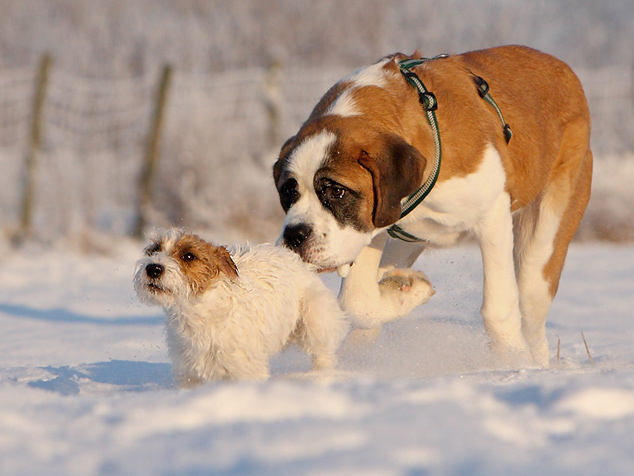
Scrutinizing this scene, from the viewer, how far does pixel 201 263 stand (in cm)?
361

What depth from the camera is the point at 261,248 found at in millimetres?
4066

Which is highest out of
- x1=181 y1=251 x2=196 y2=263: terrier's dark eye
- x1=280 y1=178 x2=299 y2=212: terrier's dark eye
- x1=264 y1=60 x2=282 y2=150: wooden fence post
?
x1=264 y1=60 x2=282 y2=150: wooden fence post

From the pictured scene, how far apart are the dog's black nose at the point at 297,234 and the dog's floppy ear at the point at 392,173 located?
0.36 m

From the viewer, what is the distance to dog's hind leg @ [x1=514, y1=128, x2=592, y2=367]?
5391mm

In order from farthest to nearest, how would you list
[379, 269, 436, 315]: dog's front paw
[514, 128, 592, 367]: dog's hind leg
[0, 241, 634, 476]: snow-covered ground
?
[514, 128, 592, 367]: dog's hind leg, [379, 269, 436, 315]: dog's front paw, [0, 241, 634, 476]: snow-covered ground

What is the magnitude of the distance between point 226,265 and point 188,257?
0.16m

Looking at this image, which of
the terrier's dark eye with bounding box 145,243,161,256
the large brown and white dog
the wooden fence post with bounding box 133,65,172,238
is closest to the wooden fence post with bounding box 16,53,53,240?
the wooden fence post with bounding box 133,65,172,238

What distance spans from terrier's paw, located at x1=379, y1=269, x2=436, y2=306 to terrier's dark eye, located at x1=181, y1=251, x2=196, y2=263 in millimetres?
1614

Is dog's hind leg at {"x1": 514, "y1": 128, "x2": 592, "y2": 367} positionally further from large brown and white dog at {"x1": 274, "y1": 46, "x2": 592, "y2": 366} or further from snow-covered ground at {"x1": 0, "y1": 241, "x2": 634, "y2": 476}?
snow-covered ground at {"x1": 0, "y1": 241, "x2": 634, "y2": 476}

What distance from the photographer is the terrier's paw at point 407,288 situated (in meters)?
4.95

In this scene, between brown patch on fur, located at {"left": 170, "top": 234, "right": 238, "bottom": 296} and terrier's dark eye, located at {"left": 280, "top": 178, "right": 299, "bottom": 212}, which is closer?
brown patch on fur, located at {"left": 170, "top": 234, "right": 238, "bottom": 296}

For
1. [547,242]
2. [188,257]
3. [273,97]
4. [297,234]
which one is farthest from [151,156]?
[188,257]

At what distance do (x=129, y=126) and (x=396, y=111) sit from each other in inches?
529

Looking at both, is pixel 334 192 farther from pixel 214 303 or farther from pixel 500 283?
pixel 500 283
